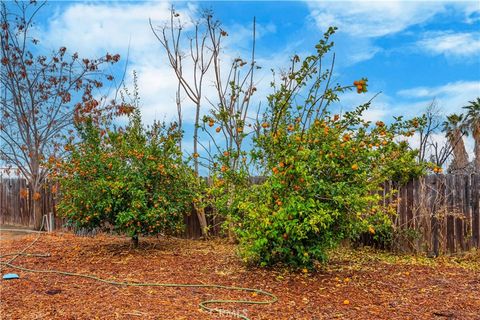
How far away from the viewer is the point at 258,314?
15.4 ft

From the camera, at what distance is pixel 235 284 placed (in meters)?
5.93

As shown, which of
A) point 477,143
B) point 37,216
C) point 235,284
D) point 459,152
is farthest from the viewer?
point 477,143

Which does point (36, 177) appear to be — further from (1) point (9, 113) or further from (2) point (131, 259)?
(2) point (131, 259)

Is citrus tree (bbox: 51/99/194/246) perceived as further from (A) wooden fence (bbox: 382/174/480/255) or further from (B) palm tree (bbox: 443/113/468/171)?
(B) palm tree (bbox: 443/113/468/171)

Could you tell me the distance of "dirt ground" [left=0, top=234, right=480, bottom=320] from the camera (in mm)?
4852

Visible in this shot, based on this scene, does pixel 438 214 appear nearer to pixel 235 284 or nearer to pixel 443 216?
pixel 443 216

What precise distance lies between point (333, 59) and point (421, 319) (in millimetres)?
6588

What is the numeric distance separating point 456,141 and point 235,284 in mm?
16248

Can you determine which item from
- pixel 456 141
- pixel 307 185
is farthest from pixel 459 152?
pixel 307 185

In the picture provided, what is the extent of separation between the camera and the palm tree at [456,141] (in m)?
18.0

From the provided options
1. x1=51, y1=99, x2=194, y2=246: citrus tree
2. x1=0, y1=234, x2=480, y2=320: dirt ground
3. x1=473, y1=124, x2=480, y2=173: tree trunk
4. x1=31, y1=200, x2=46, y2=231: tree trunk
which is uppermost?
x1=473, y1=124, x2=480, y2=173: tree trunk

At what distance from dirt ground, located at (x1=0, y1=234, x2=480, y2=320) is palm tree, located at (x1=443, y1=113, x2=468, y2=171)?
960 centimetres

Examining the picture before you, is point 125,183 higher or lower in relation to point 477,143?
lower

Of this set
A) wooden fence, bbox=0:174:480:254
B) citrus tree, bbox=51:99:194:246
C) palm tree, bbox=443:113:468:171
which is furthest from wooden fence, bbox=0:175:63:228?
palm tree, bbox=443:113:468:171
